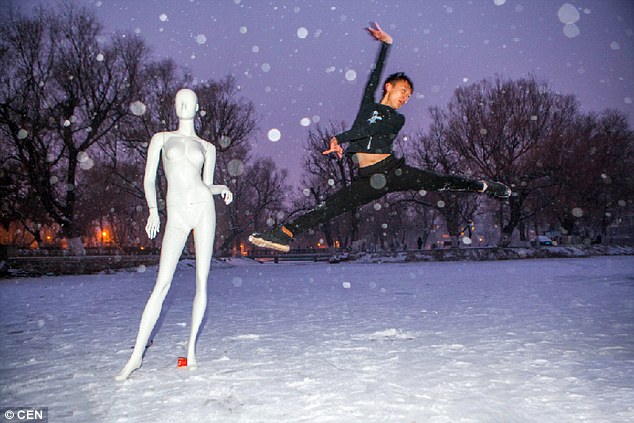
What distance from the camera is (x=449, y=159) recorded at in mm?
28406

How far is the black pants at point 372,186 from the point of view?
3.74 m

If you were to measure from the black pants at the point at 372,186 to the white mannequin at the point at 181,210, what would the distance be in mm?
797

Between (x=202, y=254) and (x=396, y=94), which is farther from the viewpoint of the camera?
(x=396, y=94)

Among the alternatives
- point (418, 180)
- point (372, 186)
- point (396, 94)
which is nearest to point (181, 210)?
point (372, 186)

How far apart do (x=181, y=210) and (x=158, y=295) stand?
26.1 inches

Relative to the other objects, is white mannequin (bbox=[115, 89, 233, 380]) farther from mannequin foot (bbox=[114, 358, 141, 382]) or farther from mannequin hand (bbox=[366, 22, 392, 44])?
mannequin hand (bbox=[366, 22, 392, 44])

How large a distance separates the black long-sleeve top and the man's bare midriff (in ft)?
0.12

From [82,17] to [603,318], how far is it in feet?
75.5

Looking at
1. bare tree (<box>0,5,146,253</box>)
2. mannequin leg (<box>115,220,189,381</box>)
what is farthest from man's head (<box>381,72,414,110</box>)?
bare tree (<box>0,5,146,253</box>)

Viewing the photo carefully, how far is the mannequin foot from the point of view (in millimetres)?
3201

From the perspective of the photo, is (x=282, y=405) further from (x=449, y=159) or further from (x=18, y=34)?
(x=449, y=159)

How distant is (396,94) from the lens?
13.0 ft

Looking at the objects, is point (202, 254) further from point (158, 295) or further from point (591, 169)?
point (591, 169)

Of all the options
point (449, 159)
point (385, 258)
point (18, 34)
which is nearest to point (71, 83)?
point (18, 34)
